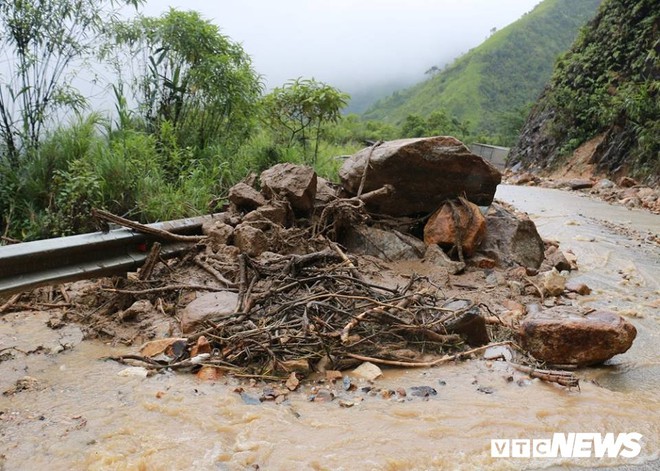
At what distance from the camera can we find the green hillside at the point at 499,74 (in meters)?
53.9

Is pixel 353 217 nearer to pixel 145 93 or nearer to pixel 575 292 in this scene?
pixel 575 292

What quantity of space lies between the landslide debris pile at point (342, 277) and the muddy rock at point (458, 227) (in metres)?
0.01

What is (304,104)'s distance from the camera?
6.85 meters

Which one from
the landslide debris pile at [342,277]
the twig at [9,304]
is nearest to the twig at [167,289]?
the landslide debris pile at [342,277]

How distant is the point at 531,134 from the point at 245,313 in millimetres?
23217

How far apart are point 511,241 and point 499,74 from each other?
195 ft

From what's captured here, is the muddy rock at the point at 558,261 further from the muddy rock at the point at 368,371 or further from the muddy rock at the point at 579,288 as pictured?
the muddy rock at the point at 368,371

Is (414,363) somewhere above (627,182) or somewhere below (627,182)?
above

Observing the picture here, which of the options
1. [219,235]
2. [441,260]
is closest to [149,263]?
[219,235]

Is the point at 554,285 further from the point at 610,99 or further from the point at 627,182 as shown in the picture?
the point at 610,99

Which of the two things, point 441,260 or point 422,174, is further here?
point 422,174

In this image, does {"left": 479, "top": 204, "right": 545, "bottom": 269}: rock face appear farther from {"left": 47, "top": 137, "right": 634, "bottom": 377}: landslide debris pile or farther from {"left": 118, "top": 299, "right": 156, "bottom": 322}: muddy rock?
{"left": 118, "top": 299, "right": 156, "bottom": 322}: muddy rock

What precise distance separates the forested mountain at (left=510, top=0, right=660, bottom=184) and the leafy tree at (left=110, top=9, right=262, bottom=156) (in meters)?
11.5

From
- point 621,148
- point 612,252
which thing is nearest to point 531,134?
point 621,148
